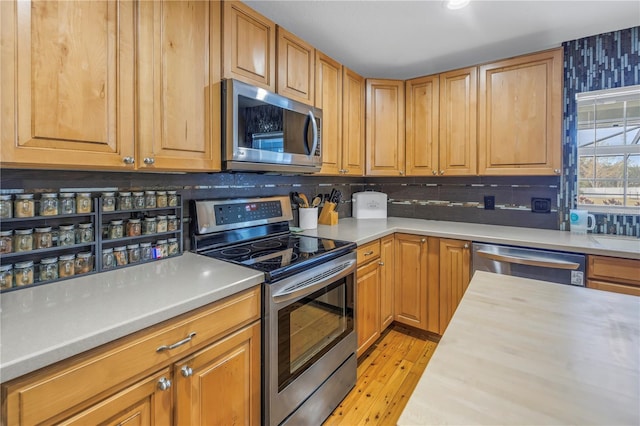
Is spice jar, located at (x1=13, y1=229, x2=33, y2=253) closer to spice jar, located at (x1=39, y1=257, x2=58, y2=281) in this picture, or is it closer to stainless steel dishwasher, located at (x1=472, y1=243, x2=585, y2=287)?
spice jar, located at (x1=39, y1=257, x2=58, y2=281)

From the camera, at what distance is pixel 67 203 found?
1221 millimetres

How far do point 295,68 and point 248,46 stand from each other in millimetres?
395

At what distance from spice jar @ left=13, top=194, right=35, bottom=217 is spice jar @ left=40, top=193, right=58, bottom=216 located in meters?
0.03

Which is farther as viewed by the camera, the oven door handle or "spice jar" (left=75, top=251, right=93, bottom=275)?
the oven door handle

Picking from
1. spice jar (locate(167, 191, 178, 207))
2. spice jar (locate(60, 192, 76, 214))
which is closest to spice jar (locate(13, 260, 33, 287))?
spice jar (locate(60, 192, 76, 214))

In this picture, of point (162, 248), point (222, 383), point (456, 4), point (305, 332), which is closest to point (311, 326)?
point (305, 332)

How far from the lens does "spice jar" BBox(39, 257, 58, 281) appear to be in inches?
45.7

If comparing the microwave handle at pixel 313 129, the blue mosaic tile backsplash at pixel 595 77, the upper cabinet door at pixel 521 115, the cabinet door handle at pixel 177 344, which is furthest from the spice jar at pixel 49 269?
the blue mosaic tile backsplash at pixel 595 77

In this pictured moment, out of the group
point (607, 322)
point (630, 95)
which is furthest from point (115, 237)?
point (630, 95)

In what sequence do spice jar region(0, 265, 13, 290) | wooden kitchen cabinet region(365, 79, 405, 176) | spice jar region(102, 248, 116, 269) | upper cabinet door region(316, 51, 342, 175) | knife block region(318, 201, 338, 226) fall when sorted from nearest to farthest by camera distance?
spice jar region(0, 265, 13, 290)
spice jar region(102, 248, 116, 269)
upper cabinet door region(316, 51, 342, 175)
knife block region(318, 201, 338, 226)
wooden kitchen cabinet region(365, 79, 405, 176)

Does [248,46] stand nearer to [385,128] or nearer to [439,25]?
[439,25]

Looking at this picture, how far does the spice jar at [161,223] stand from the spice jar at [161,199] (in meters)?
0.06

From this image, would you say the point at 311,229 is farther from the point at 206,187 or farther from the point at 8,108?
the point at 8,108

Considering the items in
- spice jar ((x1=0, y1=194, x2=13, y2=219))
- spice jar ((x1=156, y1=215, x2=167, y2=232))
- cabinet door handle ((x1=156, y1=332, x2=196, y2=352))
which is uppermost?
spice jar ((x1=0, y1=194, x2=13, y2=219))
